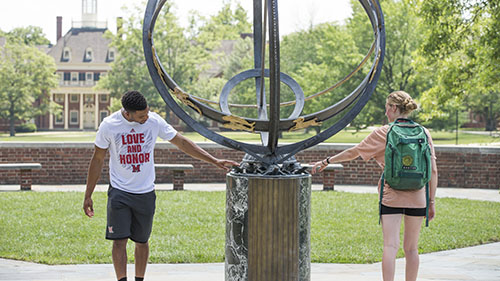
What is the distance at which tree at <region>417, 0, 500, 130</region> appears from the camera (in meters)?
13.4

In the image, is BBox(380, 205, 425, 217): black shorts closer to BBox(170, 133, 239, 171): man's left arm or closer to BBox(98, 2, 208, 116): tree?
BBox(170, 133, 239, 171): man's left arm

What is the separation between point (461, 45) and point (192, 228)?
8.66 meters

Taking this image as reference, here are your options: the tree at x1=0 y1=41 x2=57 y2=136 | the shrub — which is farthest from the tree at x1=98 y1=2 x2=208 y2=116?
the shrub

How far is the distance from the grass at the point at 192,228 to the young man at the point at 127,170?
203 cm

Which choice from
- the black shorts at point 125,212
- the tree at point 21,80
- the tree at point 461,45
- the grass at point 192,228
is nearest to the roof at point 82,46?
the tree at point 21,80

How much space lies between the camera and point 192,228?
29.9ft

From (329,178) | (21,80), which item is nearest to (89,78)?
(21,80)

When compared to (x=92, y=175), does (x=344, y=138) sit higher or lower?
lower

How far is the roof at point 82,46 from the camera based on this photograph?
69188 mm

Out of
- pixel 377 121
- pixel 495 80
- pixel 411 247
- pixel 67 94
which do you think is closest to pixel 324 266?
pixel 411 247

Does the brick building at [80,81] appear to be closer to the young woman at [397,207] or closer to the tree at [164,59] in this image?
the tree at [164,59]

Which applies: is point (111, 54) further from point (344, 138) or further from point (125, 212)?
point (125, 212)

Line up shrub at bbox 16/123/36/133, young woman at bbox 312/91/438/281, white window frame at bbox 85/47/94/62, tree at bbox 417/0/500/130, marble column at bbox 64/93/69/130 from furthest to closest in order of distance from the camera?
white window frame at bbox 85/47/94/62, marble column at bbox 64/93/69/130, shrub at bbox 16/123/36/133, tree at bbox 417/0/500/130, young woman at bbox 312/91/438/281

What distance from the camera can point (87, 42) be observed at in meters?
70.7
